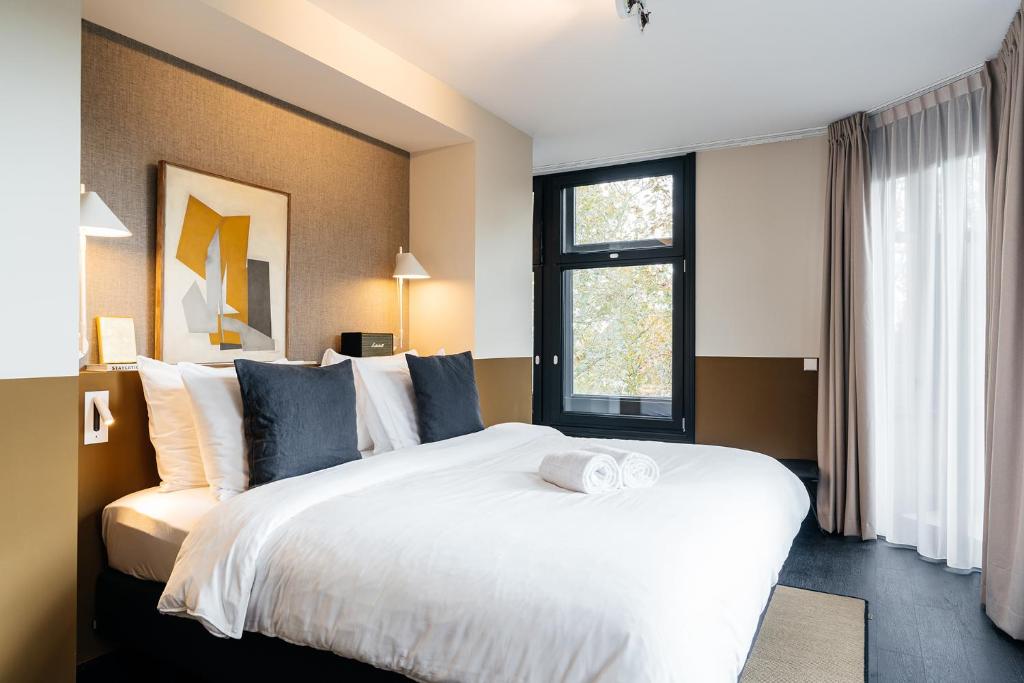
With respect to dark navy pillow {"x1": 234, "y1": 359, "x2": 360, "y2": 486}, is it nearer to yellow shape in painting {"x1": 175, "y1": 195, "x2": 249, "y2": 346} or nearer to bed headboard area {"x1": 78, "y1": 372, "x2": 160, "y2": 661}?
bed headboard area {"x1": 78, "y1": 372, "x2": 160, "y2": 661}

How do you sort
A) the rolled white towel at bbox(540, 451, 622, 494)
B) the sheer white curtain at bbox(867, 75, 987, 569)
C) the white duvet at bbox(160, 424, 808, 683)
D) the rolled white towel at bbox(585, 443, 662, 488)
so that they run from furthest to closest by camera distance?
the sheer white curtain at bbox(867, 75, 987, 569)
the rolled white towel at bbox(585, 443, 662, 488)
the rolled white towel at bbox(540, 451, 622, 494)
the white duvet at bbox(160, 424, 808, 683)

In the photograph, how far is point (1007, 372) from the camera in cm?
271

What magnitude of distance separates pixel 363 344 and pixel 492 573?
7.29ft

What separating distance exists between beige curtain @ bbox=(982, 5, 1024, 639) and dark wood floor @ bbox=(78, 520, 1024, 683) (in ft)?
0.52

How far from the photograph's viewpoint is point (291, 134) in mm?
3320

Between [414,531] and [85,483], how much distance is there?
1421 mm

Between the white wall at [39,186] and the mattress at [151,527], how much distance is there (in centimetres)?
57

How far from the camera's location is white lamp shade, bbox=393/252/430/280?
150 inches

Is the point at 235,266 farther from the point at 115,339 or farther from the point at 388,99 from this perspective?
the point at 388,99

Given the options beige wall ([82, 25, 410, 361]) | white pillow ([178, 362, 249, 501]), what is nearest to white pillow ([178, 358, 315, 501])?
white pillow ([178, 362, 249, 501])

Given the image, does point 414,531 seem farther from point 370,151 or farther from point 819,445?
point 819,445

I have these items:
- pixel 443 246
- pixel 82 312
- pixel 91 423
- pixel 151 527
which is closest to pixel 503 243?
pixel 443 246

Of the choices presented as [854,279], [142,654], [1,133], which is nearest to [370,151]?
[1,133]

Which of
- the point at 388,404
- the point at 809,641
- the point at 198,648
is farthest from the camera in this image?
the point at 388,404
